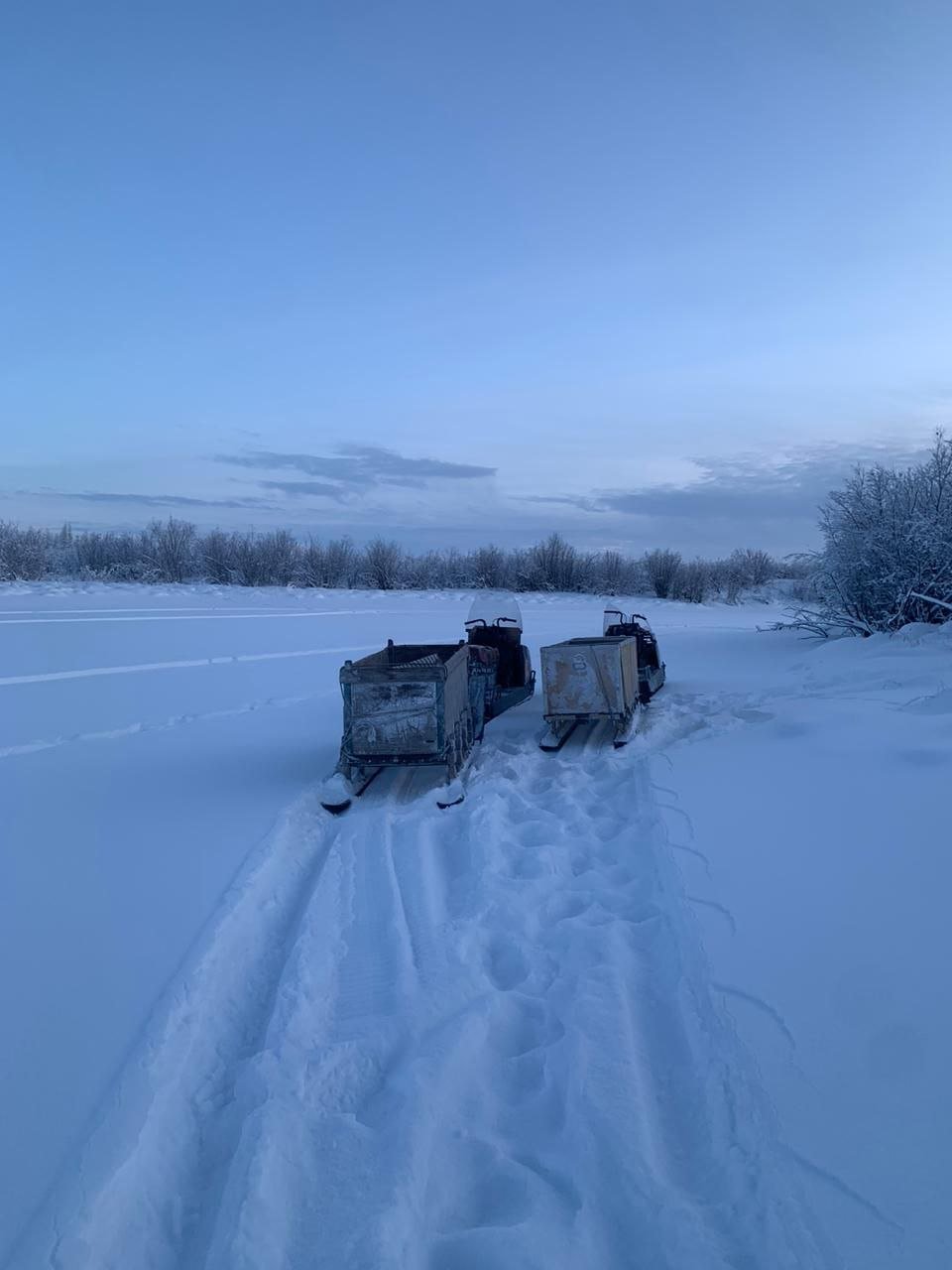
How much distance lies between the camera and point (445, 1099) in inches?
123

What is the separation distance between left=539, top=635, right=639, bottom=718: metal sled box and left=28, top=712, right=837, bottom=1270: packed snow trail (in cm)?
347

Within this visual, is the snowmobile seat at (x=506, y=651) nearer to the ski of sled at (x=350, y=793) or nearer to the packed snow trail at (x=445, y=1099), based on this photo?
the ski of sled at (x=350, y=793)

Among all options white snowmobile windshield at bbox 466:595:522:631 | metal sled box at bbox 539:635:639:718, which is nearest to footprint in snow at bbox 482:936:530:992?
metal sled box at bbox 539:635:639:718

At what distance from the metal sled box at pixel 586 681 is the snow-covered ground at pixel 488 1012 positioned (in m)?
1.08

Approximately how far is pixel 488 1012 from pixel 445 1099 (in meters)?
0.55

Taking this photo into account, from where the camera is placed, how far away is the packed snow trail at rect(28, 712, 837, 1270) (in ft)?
8.19

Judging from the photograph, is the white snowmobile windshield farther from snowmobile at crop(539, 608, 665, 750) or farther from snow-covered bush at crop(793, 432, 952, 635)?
snow-covered bush at crop(793, 432, 952, 635)

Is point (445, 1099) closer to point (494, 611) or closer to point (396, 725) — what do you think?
point (396, 725)

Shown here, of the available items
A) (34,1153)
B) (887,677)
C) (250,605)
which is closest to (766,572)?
(250,605)

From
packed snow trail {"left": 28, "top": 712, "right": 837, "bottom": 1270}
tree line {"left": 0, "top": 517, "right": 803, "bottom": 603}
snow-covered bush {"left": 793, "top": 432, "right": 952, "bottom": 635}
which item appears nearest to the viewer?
packed snow trail {"left": 28, "top": 712, "right": 837, "bottom": 1270}

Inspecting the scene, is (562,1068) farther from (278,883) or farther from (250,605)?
(250,605)

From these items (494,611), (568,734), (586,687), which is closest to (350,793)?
(586,687)

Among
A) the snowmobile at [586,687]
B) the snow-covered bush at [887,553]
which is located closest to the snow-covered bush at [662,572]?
the snow-covered bush at [887,553]

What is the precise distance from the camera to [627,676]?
8.91 m
